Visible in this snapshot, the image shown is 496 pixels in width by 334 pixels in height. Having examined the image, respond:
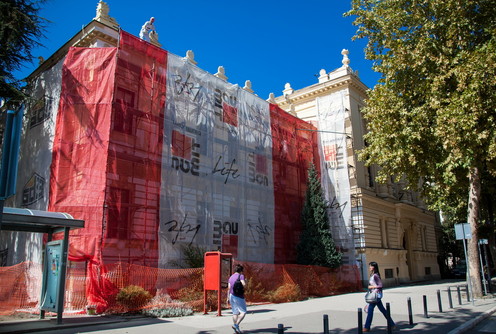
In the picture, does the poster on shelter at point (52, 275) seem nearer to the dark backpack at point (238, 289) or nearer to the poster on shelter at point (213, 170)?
the dark backpack at point (238, 289)

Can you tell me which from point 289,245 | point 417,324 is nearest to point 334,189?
point 289,245

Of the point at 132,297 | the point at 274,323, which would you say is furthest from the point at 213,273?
the point at 274,323

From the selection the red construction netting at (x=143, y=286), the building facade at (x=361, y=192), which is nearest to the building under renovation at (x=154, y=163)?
the building facade at (x=361, y=192)

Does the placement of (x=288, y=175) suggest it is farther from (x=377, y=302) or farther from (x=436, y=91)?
(x=377, y=302)

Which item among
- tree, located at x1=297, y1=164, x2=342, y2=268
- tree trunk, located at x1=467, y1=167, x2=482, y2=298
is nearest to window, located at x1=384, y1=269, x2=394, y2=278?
tree, located at x1=297, y1=164, x2=342, y2=268

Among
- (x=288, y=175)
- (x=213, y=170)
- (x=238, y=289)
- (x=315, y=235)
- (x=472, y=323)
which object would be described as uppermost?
(x=288, y=175)

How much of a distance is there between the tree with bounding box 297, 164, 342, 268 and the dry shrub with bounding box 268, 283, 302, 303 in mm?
5544

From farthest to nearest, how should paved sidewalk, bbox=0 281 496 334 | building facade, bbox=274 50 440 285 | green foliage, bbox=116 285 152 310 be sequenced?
1. building facade, bbox=274 50 440 285
2. green foliage, bbox=116 285 152 310
3. paved sidewalk, bbox=0 281 496 334

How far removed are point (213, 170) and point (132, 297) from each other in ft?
27.5

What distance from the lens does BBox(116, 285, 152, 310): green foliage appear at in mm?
12656

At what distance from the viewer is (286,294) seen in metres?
16.6

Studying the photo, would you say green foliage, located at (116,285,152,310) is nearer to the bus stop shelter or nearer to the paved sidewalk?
the paved sidewalk

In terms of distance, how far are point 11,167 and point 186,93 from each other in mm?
14789

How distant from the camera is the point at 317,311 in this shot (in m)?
13.3
